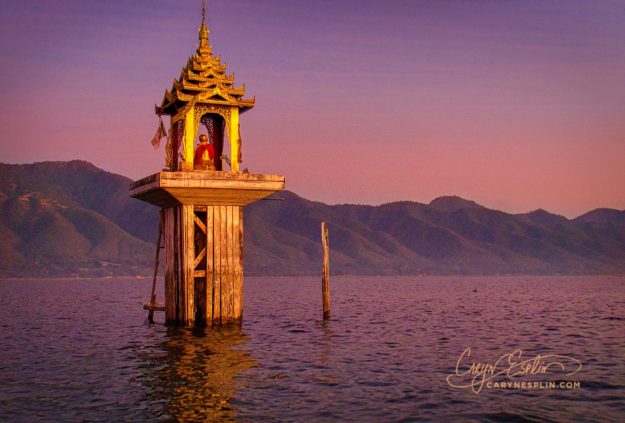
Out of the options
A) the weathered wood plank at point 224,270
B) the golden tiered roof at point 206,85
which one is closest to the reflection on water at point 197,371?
the weathered wood plank at point 224,270

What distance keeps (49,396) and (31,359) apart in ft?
28.8

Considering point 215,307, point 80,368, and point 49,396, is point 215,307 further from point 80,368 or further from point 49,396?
point 49,396

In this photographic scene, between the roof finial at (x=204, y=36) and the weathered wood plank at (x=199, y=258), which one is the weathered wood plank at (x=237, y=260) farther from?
the roof finial at (x=204, y=36)

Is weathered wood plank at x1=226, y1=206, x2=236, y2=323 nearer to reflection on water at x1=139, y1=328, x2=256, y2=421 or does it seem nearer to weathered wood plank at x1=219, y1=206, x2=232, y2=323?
weathered wood plank at x1=219, y1=206, x2=232, y2=323

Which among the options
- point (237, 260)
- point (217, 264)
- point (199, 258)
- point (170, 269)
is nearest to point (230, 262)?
point (237, 260)

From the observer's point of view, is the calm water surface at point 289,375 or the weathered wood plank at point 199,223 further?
the weathered wood plank at point 199,223

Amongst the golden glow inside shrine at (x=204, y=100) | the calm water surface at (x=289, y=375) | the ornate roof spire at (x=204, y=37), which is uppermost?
the ornate roof spire at (x=204, y=37)

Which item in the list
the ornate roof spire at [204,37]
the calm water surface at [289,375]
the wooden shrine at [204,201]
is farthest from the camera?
the ornate roof spire at [204,37]

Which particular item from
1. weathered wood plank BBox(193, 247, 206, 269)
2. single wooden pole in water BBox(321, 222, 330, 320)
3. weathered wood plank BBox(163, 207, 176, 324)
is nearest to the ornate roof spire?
weathered wood plank BBox(163, 207, 176, 324)

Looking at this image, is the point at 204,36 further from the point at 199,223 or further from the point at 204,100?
the point at 199,223

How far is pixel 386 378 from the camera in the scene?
22.9 metres

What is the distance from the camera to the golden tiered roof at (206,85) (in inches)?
1250

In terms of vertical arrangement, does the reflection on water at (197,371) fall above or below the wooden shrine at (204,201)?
below

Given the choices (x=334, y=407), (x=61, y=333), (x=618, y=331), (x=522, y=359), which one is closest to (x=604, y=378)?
(x=522, y=359)
